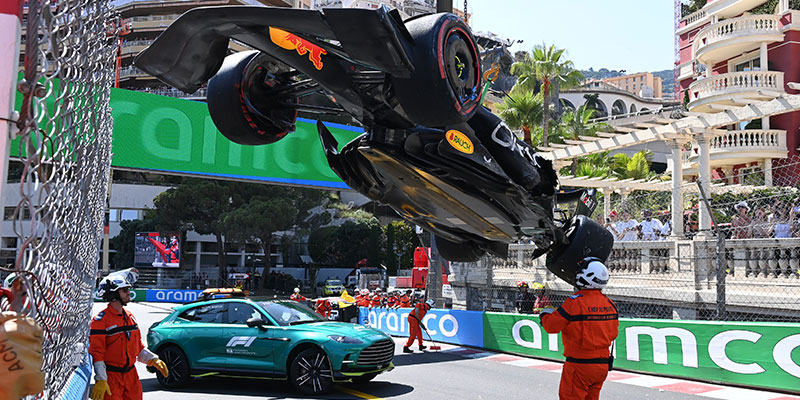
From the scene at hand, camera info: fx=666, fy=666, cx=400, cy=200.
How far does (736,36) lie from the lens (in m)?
29.4

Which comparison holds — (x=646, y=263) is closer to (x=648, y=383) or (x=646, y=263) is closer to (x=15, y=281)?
(x=648, y=383)

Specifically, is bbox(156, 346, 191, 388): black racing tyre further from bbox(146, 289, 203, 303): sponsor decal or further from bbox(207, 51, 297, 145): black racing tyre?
bbox(146, 289, 203, 303): sponsor decal

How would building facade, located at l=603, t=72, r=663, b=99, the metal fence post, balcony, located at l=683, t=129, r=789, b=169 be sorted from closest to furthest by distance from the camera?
the metal fence post, balcony, located at l=683, t=129, r=789, b=169, building facade, located at l=603, t=72, r=663, b=99

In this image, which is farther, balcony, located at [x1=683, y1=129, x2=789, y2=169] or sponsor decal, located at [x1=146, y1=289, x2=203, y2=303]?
sponsor decal, located at [x1=146, y1=289, x2=203, y2=303]

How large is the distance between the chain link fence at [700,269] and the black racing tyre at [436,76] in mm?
7155

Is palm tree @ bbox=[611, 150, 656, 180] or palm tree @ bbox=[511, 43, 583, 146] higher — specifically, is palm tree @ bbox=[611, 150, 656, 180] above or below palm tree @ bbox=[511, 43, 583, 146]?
below

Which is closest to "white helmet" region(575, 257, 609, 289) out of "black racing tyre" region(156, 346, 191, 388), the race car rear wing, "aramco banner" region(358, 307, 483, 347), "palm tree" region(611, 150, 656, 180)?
the race car rear wing

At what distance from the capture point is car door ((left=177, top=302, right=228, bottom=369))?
10148mm

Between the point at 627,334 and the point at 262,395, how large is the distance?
6484 mm

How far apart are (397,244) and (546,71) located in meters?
20.6

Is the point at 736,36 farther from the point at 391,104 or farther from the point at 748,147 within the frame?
the point at 391,104

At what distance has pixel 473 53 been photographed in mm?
4066

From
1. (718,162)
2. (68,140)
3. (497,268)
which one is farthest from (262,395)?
(718,162)

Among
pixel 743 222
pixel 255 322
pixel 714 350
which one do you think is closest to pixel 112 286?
pixel 255 322
